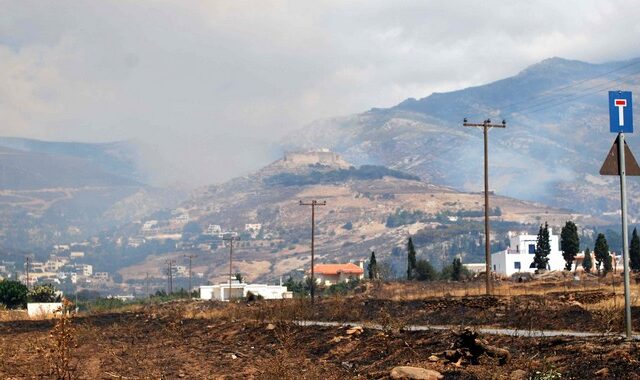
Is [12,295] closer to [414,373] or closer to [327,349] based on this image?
[327,349]

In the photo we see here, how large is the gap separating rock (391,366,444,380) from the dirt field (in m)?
0.27

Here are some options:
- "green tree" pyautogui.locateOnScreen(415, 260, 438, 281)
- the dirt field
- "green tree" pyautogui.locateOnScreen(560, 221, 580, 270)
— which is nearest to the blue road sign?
the dirt field

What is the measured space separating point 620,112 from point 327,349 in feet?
40.0

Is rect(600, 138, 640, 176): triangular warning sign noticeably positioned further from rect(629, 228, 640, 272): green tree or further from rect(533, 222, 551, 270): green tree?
rect(533, 222, 551, 270): green tree

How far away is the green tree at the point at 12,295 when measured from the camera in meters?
107

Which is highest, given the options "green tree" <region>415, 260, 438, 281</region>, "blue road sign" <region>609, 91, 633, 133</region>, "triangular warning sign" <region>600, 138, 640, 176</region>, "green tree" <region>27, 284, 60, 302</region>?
"blue road sign" <region>609, 91, 633, 133</region>

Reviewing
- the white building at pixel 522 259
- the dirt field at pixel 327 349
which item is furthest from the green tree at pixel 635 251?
the white building at pixel 522 259

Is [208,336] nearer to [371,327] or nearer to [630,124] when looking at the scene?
[371,327]

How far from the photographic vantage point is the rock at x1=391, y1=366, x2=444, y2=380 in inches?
741

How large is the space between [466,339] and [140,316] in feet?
149

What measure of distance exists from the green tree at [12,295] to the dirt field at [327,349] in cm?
5916

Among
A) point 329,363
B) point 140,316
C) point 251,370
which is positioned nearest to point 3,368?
point 251,370

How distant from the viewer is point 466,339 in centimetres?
2078

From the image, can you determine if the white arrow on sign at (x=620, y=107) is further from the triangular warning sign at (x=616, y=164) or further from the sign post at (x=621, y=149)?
the triangular warning sign at (x=616, y=164)
